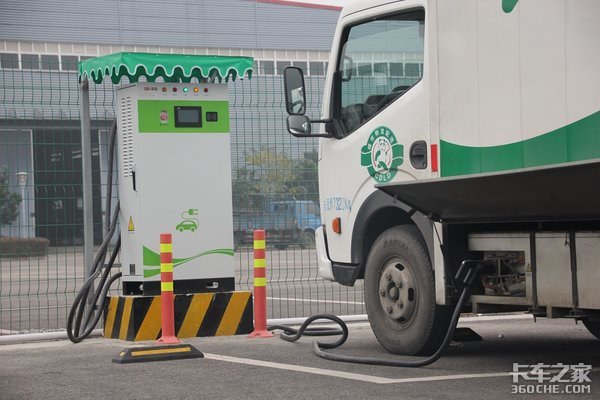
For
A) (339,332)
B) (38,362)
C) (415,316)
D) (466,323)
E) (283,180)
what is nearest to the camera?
(415,316)

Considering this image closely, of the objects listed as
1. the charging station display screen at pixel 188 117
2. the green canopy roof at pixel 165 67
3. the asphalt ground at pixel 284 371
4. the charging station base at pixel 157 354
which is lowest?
the asphalt ground at pixel 284 371

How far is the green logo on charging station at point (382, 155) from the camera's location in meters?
8.64

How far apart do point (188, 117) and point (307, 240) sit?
323 cm

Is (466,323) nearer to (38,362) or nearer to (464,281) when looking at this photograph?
(464,281)

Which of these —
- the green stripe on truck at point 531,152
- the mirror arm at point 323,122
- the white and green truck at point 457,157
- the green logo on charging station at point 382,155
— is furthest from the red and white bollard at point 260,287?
the green stripe on truck at point 531,152

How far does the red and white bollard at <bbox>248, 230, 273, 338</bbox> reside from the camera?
10.6m

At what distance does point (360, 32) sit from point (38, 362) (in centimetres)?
400

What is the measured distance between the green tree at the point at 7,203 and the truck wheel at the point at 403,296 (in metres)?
4.50

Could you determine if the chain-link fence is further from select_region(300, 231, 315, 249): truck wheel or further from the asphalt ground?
the asphalt ground

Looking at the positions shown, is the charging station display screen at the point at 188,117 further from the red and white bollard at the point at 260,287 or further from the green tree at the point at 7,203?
the green tree at the point at 7,203

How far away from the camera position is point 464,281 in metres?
7.89

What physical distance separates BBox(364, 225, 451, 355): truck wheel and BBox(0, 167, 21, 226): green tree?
4499mm

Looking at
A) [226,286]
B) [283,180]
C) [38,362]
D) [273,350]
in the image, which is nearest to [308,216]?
[283,180]

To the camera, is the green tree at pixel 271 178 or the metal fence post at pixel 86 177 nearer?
the metal fence post at pixel 86 177
